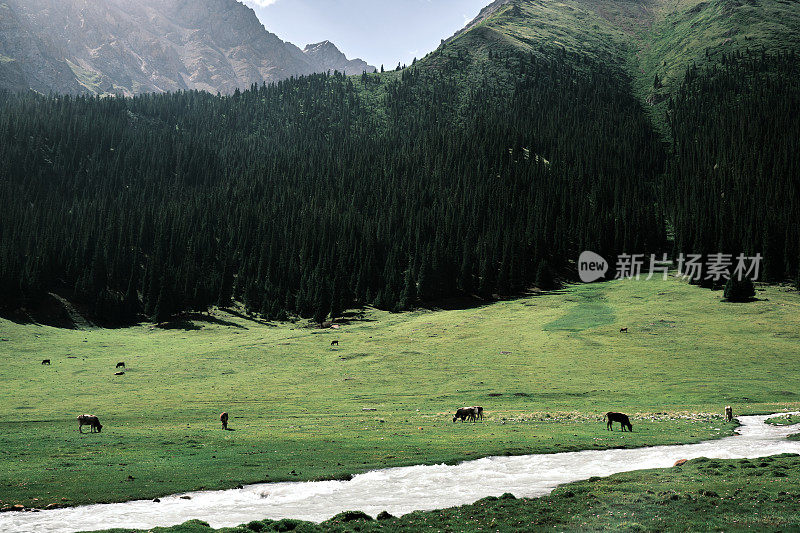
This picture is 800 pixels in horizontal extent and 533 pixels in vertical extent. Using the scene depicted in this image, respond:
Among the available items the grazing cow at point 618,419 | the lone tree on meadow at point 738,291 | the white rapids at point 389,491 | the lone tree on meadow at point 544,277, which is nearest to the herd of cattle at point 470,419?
the grazing cow at point 618,419

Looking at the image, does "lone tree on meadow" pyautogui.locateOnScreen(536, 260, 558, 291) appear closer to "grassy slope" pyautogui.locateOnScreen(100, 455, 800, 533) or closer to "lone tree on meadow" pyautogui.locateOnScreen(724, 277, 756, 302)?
"lone tree on meadow" pyautogui.locateOnScreen(724, 277, 756, 302)

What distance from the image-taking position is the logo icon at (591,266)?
518 feet

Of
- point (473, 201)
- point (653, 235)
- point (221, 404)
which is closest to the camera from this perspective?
point (221, 404)

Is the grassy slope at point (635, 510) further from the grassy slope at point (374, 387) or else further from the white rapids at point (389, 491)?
the grassy slope at point (374, 387)

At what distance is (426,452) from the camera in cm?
3547

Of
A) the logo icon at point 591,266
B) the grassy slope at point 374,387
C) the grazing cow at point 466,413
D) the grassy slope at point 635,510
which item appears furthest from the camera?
the logo icon at point 591,266

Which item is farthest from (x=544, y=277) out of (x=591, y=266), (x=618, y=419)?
(x=618, y=419)

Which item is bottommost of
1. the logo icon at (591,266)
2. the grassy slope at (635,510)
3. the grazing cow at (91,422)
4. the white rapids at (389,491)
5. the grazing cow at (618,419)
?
the grazing cow at (91,422)

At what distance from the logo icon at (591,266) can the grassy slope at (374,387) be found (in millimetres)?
28522

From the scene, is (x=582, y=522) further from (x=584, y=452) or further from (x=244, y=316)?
(x=244, y=316)

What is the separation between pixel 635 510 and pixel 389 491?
12.2 meters

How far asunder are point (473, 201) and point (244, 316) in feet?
288

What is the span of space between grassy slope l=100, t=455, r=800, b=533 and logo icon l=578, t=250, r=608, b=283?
446ft

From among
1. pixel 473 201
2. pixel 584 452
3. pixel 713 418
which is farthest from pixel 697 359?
pixel 473 201
